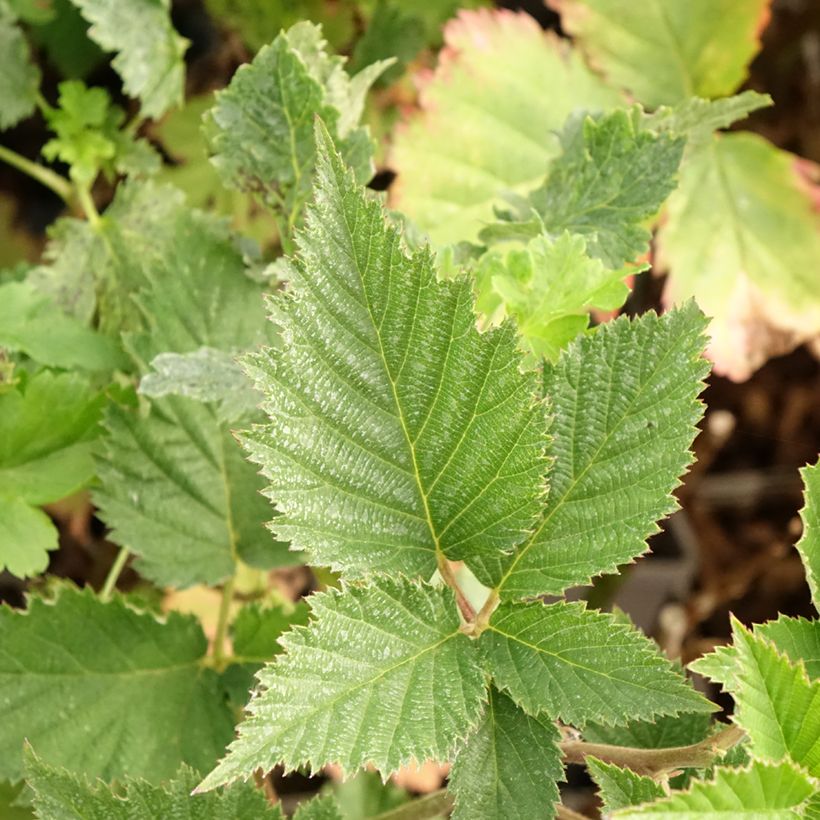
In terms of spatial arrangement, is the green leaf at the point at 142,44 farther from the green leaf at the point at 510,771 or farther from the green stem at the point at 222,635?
the green leaf at the point at 510,771

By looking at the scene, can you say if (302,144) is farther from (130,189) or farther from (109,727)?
(109,727)

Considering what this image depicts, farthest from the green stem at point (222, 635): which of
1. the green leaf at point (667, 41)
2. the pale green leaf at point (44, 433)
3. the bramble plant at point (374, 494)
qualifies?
the green leaf at point (667, 41)

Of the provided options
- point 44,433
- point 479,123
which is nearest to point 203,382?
point 44,433

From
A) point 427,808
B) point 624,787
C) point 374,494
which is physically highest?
point 374,494

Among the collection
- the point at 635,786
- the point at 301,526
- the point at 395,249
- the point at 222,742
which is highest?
the point at 395,249

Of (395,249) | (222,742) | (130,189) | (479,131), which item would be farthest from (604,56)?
(222,742)

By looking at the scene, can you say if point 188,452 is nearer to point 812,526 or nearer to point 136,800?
point 136,800

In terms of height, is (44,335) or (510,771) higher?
(44,335)

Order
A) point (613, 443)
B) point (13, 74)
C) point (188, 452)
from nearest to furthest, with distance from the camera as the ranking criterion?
1. point (613, 443)
2. point (188, 452)
3. point (13, 74)
